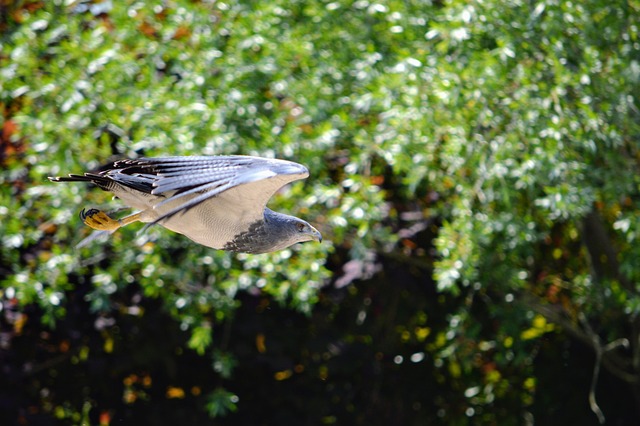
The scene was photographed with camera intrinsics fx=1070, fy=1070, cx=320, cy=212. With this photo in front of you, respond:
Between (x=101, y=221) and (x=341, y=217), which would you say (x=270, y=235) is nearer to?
→ (x=101, y=221)

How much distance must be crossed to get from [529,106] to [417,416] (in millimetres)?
2264

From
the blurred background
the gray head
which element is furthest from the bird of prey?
the blurred background

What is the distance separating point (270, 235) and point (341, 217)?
1611mm

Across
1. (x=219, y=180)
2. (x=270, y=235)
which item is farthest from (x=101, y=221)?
(x=219, y=180)

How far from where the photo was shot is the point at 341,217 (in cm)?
493

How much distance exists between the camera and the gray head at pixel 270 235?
3307mm

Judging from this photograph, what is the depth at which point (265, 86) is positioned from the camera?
5.42 m

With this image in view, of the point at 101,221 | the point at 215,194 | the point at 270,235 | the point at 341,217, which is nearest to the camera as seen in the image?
the point at 215,194

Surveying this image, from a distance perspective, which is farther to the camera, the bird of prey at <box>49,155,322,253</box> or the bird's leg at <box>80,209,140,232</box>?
the bird's leg at <box>80,209,140,232</box>

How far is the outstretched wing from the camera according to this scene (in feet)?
9.45

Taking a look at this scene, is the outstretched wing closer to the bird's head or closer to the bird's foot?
the bird's head

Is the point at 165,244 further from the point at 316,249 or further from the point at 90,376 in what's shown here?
the point at 90,376

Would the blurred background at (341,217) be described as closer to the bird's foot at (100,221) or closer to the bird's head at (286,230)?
the bird's foot at (100,221)

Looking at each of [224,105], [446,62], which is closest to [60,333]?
[224,105]
